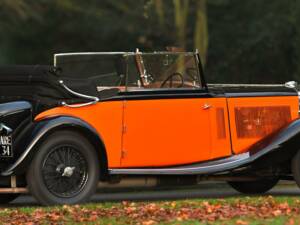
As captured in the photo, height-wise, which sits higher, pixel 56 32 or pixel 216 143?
pixel 56 32

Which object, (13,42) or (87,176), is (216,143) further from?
(13,42)

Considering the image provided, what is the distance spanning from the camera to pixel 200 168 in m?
9.45

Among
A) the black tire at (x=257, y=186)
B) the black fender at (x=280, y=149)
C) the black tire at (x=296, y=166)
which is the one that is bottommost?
the black tire at (x=257, y=186)

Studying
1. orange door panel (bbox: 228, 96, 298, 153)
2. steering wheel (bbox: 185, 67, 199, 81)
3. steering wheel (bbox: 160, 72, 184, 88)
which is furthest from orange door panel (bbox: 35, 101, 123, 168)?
orange door panel (bbox: 228, 96, 298, 153)

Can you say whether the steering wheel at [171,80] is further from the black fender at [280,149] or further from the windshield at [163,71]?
the black fender at [280,149]

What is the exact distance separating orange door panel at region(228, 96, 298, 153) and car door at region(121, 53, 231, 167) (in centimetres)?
15

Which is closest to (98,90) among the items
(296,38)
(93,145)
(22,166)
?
(93,145)

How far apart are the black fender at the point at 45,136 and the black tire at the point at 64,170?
0.06 m

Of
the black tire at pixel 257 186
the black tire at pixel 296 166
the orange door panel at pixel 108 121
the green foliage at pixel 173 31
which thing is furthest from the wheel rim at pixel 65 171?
the green foliage at pixel 173 31

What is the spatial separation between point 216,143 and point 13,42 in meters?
9.80

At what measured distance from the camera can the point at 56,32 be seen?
1862 cm

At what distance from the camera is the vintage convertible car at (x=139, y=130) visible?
352 inches

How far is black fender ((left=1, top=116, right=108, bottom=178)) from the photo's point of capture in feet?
28.9


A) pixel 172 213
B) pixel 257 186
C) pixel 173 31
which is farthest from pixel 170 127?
pixel 173 31
